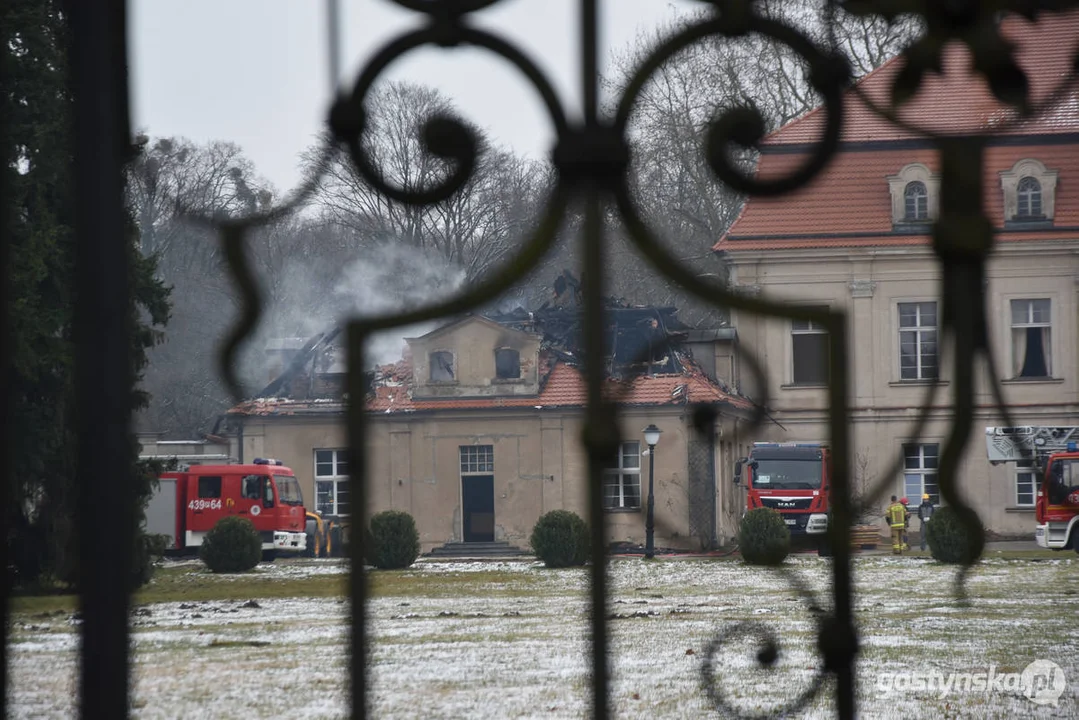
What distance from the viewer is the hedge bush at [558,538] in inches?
622

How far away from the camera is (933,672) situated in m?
7.14

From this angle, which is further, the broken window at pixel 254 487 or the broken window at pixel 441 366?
the broken window at pixel 254 487

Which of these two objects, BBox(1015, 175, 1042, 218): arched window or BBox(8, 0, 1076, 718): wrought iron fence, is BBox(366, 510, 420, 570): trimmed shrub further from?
BBox(8, 0, 1076, 718): wrought iron fence

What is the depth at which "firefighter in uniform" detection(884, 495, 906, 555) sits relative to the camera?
1555cm

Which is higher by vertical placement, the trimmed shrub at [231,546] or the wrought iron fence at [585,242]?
the wrought iron fence at [585,242]

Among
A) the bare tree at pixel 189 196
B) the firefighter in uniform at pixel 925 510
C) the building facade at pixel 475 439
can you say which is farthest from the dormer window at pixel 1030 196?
the building facade at pixel 475 439

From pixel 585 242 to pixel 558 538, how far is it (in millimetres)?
15283

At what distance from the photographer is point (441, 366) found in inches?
805

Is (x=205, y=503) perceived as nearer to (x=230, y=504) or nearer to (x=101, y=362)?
(x=230, y=504)

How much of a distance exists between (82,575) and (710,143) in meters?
0.53

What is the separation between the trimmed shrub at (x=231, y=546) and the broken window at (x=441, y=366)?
3982mm

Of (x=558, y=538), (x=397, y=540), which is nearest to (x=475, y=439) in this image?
(x=397, y=540)

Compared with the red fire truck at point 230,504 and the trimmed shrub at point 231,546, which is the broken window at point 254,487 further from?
the trimmed shrub at point 231,546

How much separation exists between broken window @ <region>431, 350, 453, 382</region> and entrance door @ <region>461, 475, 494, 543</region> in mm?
1647
